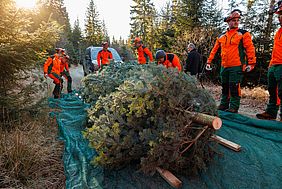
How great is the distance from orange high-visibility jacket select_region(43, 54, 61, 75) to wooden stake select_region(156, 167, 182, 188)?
610 centimetres

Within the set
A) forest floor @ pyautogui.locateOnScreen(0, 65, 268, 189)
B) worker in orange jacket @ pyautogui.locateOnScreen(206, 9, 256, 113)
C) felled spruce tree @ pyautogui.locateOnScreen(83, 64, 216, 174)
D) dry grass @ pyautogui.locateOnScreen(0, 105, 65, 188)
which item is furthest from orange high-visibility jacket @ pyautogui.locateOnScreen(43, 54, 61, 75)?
worker in orange jacket @ pyautogui.locateOnScreen(206, 9, 256, 113)

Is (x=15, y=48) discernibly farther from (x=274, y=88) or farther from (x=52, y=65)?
(x=274, y=88)

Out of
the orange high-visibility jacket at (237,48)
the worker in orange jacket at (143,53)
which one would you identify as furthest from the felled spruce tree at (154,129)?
the worker in orange jacket at (143,53)

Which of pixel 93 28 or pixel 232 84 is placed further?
pixel 93 28

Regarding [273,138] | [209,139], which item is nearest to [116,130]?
[209,139]

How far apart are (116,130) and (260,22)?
1679 centimetres

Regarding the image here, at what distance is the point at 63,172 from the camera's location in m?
2.43

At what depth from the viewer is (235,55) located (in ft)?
13.8

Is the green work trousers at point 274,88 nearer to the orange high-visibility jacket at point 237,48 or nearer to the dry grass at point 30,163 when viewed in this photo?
the orange high-visibility jacket at point 237,48

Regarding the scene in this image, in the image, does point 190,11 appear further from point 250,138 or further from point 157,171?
point 157,171

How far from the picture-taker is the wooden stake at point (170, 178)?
6.27 feet

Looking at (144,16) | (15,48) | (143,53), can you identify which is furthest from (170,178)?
(144,16)

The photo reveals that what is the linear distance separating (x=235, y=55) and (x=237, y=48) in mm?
153

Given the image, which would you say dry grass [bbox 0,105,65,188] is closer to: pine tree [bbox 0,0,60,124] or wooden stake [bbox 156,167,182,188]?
pine tree [bbox 0,0,60,124]
